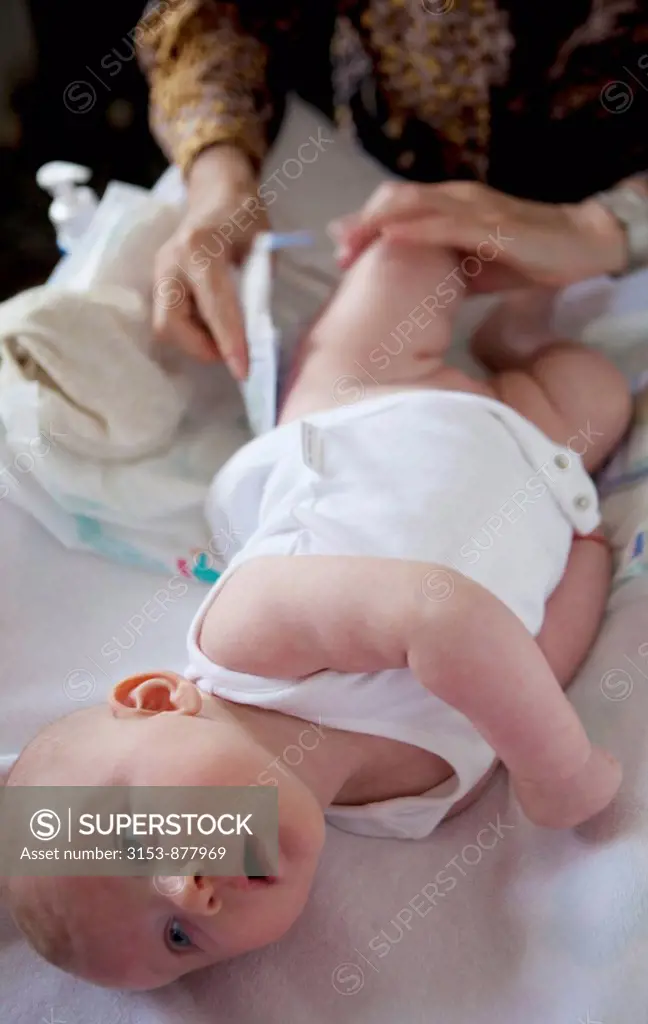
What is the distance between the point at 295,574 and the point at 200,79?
2.22 feet

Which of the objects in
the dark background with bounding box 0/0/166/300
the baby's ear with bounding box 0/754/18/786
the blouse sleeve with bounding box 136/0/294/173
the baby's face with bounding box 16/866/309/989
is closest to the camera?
the baby's face with bounding box 16/866/309/989

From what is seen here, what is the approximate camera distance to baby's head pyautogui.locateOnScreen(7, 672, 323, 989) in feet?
1.88

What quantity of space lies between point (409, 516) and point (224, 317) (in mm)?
333

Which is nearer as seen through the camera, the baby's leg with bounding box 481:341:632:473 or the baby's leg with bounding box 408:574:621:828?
the baby's leg with bounding box 408:574:621:828

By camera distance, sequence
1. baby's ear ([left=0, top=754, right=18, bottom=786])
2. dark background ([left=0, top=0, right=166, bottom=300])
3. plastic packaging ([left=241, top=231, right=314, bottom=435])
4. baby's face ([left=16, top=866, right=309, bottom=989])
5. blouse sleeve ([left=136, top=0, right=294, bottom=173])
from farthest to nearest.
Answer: dark background ([left=0, top=0, right=166, bottom=300]) < blouse sleeve ([left=136, top=0, right=294, bottom=173]) < plastic packaging ([left=241, top=231, right=314, bottom=435]) < baby's ear ([left=0, top=754, right=18, bottom=786]) < baby's face ([left=16, top=866, right=309, bottom=989])

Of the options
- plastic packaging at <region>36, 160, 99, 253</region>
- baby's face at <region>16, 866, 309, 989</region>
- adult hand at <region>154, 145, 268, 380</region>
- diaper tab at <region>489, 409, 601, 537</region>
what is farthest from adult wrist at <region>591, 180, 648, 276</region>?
baby's face at <region>16, 866, 309, 989</region>

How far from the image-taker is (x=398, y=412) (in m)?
0.82

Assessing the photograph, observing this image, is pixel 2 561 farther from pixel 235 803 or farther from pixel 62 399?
pixel 235 803

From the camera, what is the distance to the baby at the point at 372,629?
604 mm

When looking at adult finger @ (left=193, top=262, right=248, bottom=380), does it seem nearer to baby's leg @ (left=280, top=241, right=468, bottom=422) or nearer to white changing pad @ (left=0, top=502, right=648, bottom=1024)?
baby's leg @ (left=280, top=241, right=468, bottom=422)

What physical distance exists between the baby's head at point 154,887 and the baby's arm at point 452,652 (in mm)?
96

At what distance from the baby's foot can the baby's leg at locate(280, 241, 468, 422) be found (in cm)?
41

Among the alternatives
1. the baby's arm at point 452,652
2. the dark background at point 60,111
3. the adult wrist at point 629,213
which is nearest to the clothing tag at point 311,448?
the baby's arm at point 452,652

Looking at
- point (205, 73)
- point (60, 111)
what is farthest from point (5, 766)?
point (60, 111)
